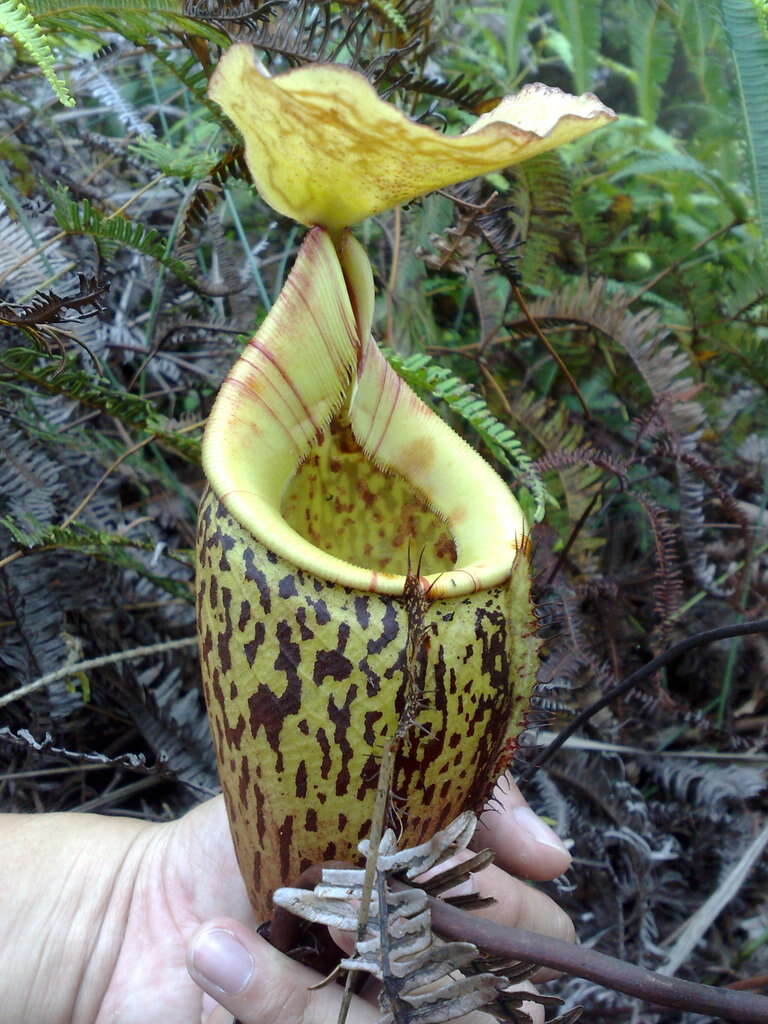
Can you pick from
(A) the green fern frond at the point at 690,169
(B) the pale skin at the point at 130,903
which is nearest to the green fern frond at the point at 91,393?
(B) the pale skin at the point at 130,903

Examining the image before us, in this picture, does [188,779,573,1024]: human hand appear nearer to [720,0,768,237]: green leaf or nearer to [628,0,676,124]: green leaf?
[720,0,768,237]: green leaf

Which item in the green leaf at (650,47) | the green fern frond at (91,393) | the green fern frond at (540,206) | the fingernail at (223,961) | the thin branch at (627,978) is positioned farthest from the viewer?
the green leaf at (650,47)

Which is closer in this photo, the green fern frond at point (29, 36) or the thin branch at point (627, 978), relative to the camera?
the thin branch at point (627, 978)

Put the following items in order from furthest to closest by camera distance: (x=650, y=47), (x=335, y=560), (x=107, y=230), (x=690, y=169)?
(x=650, y=47) → (x=690, y=169) → (x=107, y=230) → (x=335, y=560)

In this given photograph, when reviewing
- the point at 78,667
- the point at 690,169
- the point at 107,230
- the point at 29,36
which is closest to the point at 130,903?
the point at 78,667

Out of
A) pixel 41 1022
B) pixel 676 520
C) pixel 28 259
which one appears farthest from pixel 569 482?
pixel 41 1022

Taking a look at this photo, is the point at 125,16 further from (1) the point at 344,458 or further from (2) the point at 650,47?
(2) the point at 650,47

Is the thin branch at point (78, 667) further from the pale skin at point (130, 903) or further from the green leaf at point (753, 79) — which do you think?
the green leaf at point (753, 79)
